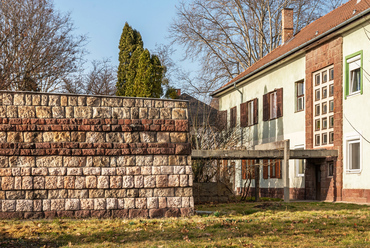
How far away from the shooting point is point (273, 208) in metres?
15.5

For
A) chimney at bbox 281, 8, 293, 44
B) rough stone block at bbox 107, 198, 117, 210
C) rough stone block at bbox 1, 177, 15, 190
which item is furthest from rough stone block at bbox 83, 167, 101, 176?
chimney at bbox 281, 8, 293, 44

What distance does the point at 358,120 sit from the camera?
1828 centimetres

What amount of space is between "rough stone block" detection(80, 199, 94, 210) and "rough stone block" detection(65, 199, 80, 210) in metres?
0.09

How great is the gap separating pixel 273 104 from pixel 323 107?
224 inches

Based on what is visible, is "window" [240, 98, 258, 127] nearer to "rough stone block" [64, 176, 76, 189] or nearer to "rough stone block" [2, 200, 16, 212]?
"rough stone block" [64, 176, 76, 189]

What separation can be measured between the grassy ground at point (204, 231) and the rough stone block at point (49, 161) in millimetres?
1378

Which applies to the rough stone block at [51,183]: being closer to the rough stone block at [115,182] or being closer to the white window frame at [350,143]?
the rough stone block at [115,182]

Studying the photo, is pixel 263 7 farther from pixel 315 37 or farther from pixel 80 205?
pixel 80 205

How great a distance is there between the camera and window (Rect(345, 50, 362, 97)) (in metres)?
18.3

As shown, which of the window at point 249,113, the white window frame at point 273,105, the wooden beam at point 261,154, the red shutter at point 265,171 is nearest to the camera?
the wooden beam at point 261,154

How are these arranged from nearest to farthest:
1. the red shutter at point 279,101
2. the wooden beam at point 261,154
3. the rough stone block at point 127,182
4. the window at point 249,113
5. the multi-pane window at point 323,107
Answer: the rough stone block at point 127,182 → the wooden beam at point 261,154 → the multi-pane window at point 323,107 → the red shutter at point 279,101 → the window at point 249,113

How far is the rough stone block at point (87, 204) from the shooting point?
518 inches

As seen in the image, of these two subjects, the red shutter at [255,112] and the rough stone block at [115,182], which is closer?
the rough stone block at [115,182]

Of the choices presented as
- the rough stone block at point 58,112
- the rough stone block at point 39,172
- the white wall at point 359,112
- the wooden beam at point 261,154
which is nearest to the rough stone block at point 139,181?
the rough stone block at point 39,172
